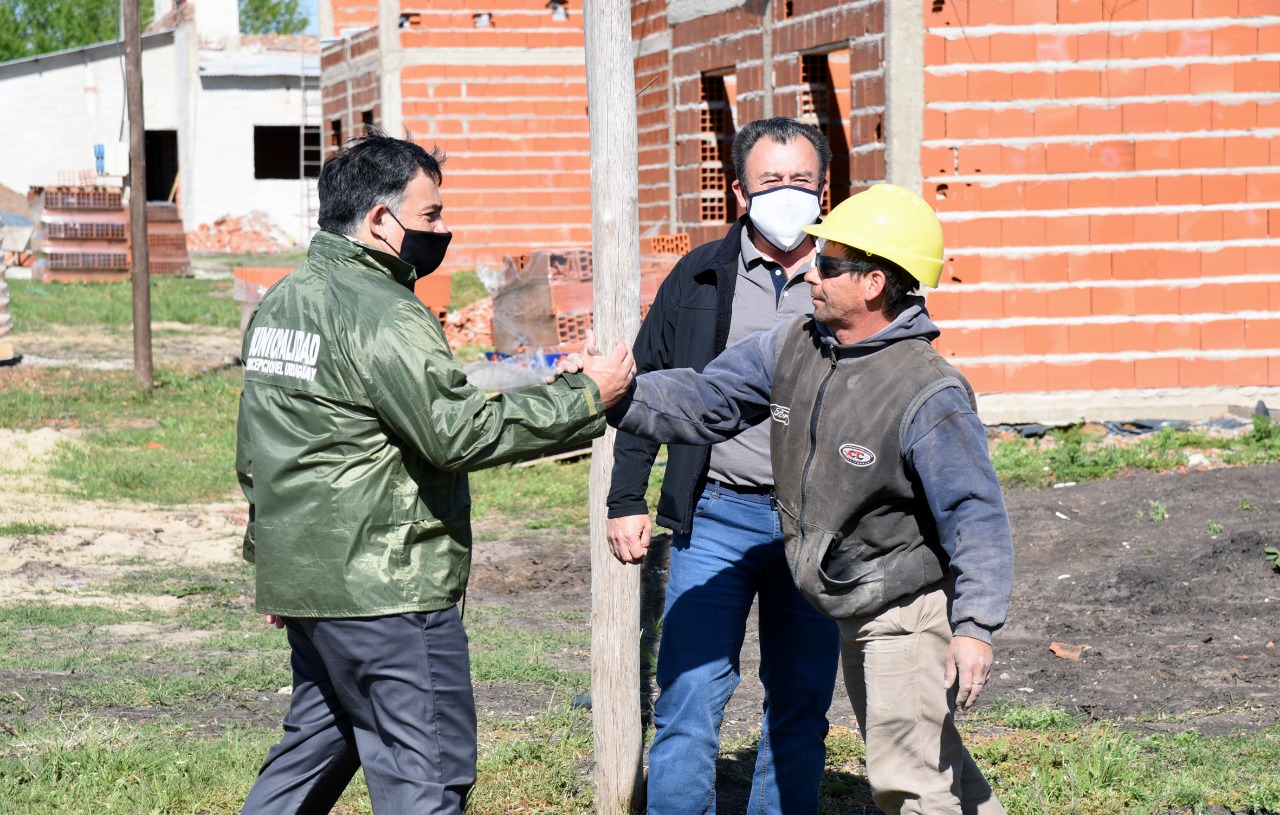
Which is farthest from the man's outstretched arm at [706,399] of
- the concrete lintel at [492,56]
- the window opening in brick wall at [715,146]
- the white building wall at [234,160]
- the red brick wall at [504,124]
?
A: the white building wall at [234,160]

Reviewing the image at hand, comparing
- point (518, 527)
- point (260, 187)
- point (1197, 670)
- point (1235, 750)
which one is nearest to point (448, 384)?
point (1235, 750)

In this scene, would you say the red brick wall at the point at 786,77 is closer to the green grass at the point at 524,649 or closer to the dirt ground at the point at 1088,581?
the dirt ground at the point at 1088,581

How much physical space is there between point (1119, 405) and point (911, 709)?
7.66 metres

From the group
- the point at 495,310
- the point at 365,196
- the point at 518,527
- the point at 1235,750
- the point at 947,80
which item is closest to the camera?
the point at 365,196

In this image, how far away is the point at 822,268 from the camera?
11.8 feet

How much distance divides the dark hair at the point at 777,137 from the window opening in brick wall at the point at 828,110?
693cm

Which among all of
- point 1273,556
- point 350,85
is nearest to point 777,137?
point 1273,556

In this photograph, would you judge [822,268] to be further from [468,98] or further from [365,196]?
[468,98]

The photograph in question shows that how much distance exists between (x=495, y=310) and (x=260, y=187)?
940 inches

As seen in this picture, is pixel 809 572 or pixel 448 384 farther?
pixel 809 572

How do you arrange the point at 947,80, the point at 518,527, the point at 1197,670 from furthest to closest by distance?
the point at 947,80
the point at 518,527
the point at 1197,670

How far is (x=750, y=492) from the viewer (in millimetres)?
4117

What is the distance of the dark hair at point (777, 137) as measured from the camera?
172 inches

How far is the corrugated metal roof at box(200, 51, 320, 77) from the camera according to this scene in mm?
35875
